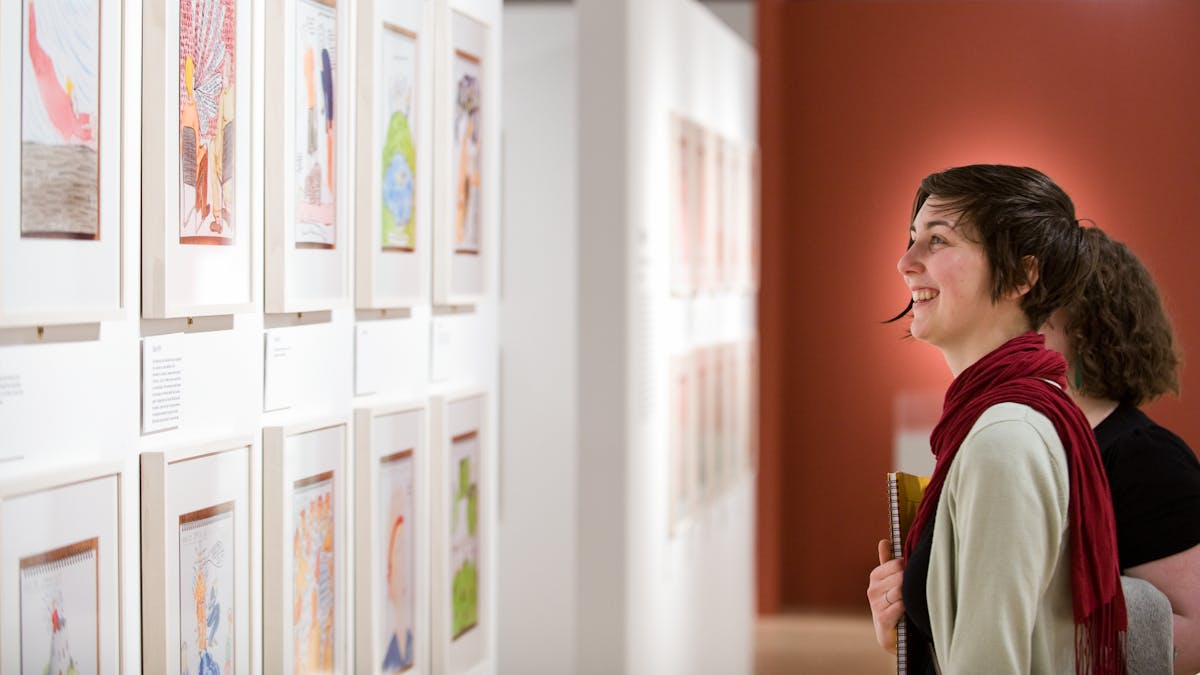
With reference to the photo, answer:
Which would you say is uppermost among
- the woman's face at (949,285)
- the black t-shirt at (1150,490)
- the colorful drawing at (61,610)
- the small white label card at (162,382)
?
the woman's face at (949,285)

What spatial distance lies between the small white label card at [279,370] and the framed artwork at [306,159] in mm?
83

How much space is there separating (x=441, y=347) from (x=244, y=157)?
1547mm

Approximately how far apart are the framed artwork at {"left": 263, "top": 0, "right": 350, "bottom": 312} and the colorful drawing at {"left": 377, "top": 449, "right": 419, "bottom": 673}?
26.6 inches

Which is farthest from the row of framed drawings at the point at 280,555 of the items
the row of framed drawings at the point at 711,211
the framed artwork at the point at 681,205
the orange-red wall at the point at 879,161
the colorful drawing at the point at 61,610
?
the orange-red wall at the point at 879,161

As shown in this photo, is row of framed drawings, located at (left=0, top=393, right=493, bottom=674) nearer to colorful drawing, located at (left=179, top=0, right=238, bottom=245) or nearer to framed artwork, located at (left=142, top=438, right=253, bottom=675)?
framed artwork, located at (left=142, top=438, right=253, bottom=675)

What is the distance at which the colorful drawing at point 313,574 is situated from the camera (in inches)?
146

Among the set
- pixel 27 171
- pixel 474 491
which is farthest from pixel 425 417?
pixel 27 171

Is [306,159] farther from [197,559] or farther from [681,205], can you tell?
[681,205]

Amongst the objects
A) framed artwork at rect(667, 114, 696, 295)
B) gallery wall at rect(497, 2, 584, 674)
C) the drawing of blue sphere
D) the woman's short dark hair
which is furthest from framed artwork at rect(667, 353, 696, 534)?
the woman's short dark hair

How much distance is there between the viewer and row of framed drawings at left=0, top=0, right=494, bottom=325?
261cm

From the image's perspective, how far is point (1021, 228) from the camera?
267 cm

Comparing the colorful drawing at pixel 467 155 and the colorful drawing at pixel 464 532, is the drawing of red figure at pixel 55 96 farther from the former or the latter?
the colorful drawing at pixel 464 532

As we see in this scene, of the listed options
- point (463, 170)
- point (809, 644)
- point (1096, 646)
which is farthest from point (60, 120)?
point (809, 644)

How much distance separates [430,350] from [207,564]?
1622 millimetres
